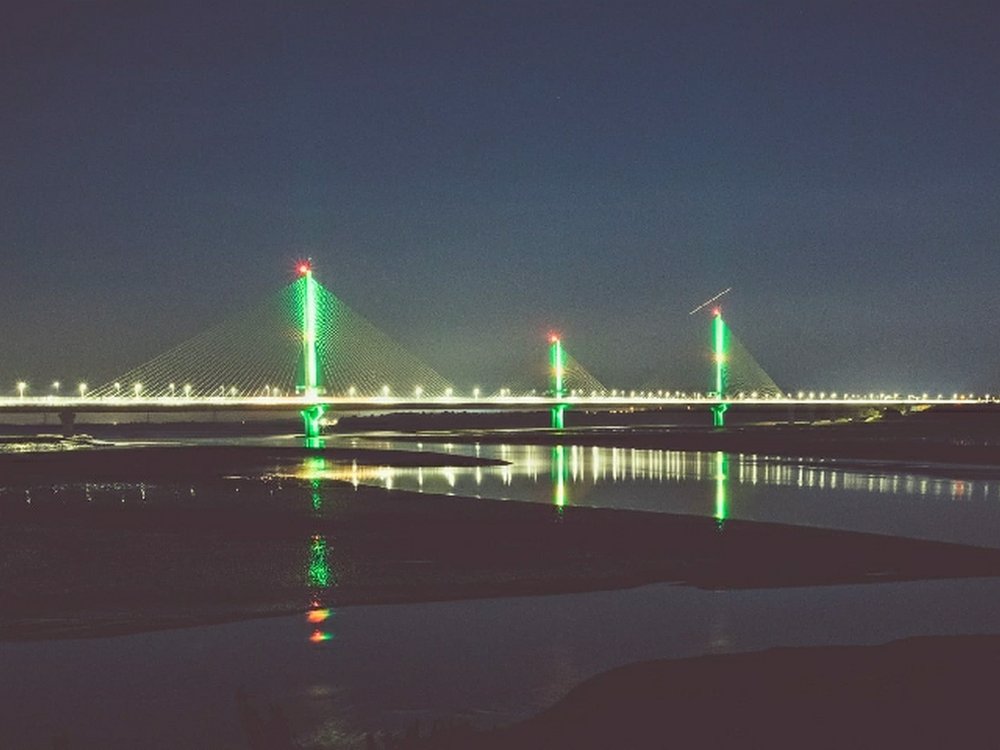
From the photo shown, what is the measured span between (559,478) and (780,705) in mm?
22920

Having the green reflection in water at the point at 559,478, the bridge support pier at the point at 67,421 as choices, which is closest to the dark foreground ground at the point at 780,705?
the green reflection in water at the point at 559,478

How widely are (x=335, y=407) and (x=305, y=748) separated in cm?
6904

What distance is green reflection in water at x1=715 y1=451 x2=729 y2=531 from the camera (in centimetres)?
1973

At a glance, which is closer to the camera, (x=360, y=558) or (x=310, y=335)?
(x=360, y=558)

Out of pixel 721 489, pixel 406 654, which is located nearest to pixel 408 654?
pixel 406 654

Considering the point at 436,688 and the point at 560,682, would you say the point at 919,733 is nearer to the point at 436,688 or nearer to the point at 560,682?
the point at 560,682

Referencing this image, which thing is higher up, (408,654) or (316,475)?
(408,654)

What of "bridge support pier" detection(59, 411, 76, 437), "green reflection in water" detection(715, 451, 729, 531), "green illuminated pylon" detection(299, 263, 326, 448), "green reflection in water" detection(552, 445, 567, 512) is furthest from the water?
"bridge support pier" detection(59, 411, 76, 437)

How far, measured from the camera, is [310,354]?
218ft

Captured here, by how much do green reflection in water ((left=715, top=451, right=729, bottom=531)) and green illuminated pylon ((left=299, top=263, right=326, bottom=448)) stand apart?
3023 cm

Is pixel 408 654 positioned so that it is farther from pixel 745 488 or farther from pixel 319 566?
pixel 745 488

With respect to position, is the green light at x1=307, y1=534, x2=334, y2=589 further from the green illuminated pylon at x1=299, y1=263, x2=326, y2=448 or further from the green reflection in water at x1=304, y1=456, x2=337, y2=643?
the green illuminated pylon at x1=299, y1=263, x2=326, y2=448

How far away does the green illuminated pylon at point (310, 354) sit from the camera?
217ft

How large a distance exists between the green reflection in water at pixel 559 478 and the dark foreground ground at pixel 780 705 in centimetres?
1244
